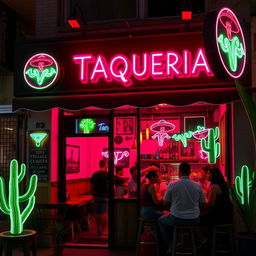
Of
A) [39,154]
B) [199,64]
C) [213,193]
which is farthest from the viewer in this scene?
[39,154]

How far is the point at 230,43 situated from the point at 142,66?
5.88ft

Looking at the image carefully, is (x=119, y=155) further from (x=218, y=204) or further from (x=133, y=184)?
(x=218, y=204)

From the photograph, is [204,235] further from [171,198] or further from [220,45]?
[220,45]

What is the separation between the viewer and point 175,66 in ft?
25.4

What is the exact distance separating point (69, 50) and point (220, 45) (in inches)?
127

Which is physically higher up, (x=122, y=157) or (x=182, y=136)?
(x=182, y=136)

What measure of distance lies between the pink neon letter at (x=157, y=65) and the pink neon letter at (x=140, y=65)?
11 cm

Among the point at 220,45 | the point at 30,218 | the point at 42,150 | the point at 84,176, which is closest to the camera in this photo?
the point at 220,45

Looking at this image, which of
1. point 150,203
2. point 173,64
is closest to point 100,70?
point 173,64

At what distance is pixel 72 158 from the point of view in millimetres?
9883

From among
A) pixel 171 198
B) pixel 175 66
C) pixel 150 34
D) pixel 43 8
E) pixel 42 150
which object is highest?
pixel 43 8

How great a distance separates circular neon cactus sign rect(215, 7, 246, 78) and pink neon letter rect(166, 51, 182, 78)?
1.10 metres

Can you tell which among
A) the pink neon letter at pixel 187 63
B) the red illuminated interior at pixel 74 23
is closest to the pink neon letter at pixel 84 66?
the red illuminated interior at pixel 74 23

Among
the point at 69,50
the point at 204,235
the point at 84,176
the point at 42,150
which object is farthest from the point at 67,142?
the point at 204,235
